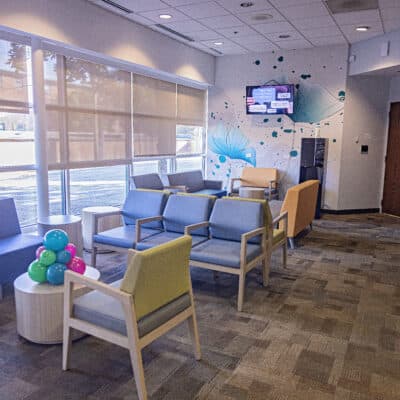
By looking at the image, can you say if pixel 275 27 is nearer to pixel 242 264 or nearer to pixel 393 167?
pixel 393 167

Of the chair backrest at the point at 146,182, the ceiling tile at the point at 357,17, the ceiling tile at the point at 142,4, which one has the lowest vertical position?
the chair backrest at the point at 146,182

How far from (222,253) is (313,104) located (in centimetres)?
513

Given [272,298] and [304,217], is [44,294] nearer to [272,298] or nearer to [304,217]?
[272,298]

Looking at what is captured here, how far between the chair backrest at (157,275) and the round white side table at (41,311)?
71cm

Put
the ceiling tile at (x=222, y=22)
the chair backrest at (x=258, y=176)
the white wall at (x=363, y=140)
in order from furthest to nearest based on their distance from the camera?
the chair backrest at (x=258, y=176) < the white wall at (x=363, y=140) < the ceiling tile at (x=222, y=22)

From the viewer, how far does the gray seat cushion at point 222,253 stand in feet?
11.4

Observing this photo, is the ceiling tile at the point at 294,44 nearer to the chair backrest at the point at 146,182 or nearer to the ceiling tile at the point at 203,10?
the ceiling tile at the point at 203,10

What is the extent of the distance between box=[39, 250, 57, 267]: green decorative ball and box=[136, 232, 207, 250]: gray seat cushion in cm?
111

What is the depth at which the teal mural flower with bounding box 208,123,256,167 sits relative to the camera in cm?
848

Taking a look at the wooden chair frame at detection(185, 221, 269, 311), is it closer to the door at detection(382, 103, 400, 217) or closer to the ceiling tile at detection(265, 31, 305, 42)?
the ceiling tile at detection(265, 31, 305, 42)


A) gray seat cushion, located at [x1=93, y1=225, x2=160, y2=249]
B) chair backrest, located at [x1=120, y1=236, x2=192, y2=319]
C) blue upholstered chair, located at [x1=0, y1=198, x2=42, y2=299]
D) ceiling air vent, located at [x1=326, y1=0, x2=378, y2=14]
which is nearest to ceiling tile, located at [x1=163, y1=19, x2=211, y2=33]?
ceiling air vent, located at [x1=326, y1=0, x2=378, y2=14]

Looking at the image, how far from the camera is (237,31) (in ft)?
21.1

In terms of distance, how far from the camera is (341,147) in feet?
24.8

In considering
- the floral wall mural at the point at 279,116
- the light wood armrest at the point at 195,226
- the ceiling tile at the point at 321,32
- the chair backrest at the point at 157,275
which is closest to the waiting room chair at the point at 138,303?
the chair backrest at the point at 157,275
